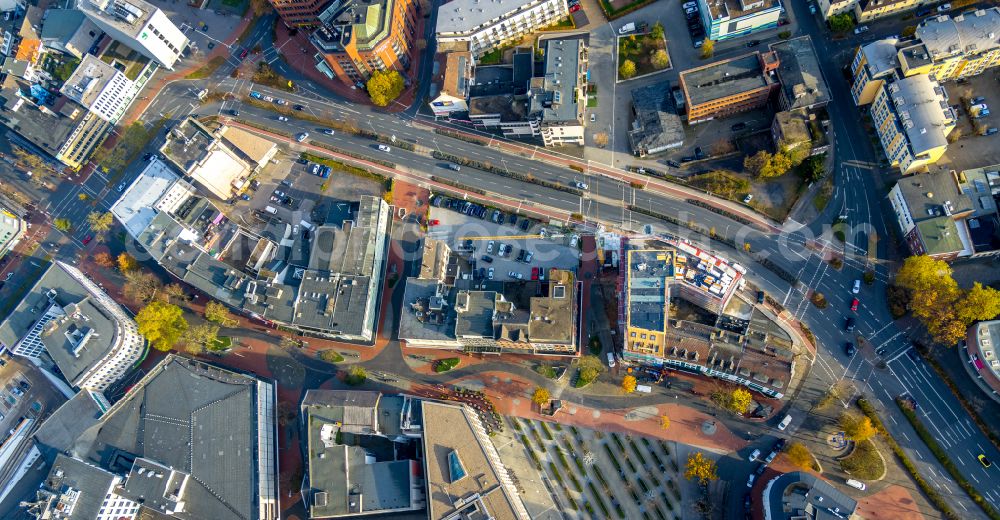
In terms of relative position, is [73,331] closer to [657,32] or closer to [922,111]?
[657,32]

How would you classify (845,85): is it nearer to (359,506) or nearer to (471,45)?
(471,45)

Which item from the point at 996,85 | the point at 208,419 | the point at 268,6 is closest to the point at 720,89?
the point at 996,85

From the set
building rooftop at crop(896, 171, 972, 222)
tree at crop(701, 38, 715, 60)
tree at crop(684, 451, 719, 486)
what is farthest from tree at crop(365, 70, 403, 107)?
building rooftop at crop(896, 171, 972, 222)

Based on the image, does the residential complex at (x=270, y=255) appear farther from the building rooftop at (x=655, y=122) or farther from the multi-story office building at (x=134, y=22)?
the building rooftop at (x=655, y=122)

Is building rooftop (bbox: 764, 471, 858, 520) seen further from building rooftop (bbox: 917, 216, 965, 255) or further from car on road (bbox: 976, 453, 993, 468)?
building rooftop (bbox: 917, 216, 965, 255)

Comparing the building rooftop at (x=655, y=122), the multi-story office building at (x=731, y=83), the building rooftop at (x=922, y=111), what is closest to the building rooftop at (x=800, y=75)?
the multi-story office building at (x=731, y=83)

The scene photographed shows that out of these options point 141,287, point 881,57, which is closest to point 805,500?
point 881,57
